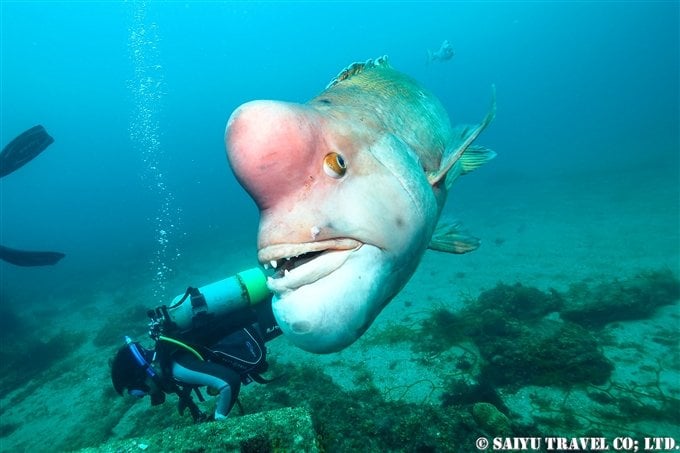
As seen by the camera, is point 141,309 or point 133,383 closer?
point 133,383

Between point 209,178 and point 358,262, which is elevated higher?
point 358,262

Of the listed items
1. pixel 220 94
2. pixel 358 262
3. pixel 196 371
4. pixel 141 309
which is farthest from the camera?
pixel 220 94

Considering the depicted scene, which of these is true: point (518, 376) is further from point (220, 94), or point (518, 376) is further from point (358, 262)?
point (220, 94)

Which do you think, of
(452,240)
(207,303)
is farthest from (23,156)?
(452,240)

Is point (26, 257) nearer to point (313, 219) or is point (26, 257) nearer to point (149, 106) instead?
point (313, 219)

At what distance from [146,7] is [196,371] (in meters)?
132

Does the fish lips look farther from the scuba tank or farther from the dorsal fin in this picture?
the scuba tank

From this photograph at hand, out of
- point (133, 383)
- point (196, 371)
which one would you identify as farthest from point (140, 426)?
point (196, 371)

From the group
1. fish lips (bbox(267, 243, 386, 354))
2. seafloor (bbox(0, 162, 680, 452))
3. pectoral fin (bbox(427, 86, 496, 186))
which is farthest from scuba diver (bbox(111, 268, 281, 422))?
fish lips (bbox(267, 243, 386, 354))

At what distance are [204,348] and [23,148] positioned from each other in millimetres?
9986

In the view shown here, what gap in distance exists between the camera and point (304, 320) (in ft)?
5.13

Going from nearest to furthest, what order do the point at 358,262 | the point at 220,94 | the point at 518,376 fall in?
the point at 358,262
the point at 518,376
the point at 220,94

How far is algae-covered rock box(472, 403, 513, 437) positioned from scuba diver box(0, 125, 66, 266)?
11.4m

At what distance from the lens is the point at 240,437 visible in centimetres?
262
